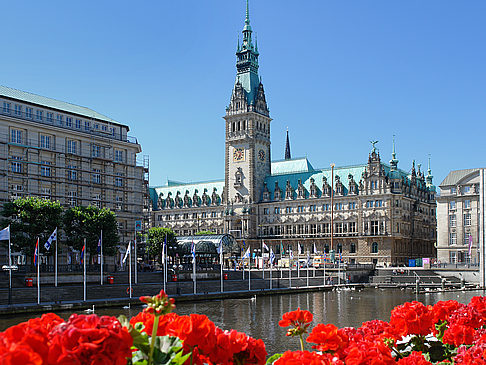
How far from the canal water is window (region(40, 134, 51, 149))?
35973mm

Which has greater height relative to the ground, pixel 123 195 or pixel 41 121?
pixel 41 121

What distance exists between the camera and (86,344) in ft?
17.5

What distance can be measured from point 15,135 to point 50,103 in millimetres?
11854

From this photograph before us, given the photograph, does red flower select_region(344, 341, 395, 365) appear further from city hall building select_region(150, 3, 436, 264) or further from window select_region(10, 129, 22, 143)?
city hall building select_region(150, 3, 436, 264)

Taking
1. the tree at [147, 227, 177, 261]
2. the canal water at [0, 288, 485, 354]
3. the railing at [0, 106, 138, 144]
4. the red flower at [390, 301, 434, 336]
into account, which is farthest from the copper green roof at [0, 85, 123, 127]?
the red flower at [390, 301, 434, 336]

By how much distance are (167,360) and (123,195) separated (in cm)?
9817

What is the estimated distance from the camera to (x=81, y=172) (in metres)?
95.1

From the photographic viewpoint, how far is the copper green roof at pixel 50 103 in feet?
297

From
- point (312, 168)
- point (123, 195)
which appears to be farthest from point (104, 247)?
point (312, 168)

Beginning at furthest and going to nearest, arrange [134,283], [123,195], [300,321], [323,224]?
1. [323,224]
2. [123,195]
3. [134,283]
4. [300,321]


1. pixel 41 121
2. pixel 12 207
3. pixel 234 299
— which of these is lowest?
pixel 234 299

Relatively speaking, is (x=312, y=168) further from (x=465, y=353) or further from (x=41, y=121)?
(x=465, y=353)

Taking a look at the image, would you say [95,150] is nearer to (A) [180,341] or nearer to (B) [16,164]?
(B) [16,164]

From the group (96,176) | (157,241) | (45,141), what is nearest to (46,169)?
(45,141)
